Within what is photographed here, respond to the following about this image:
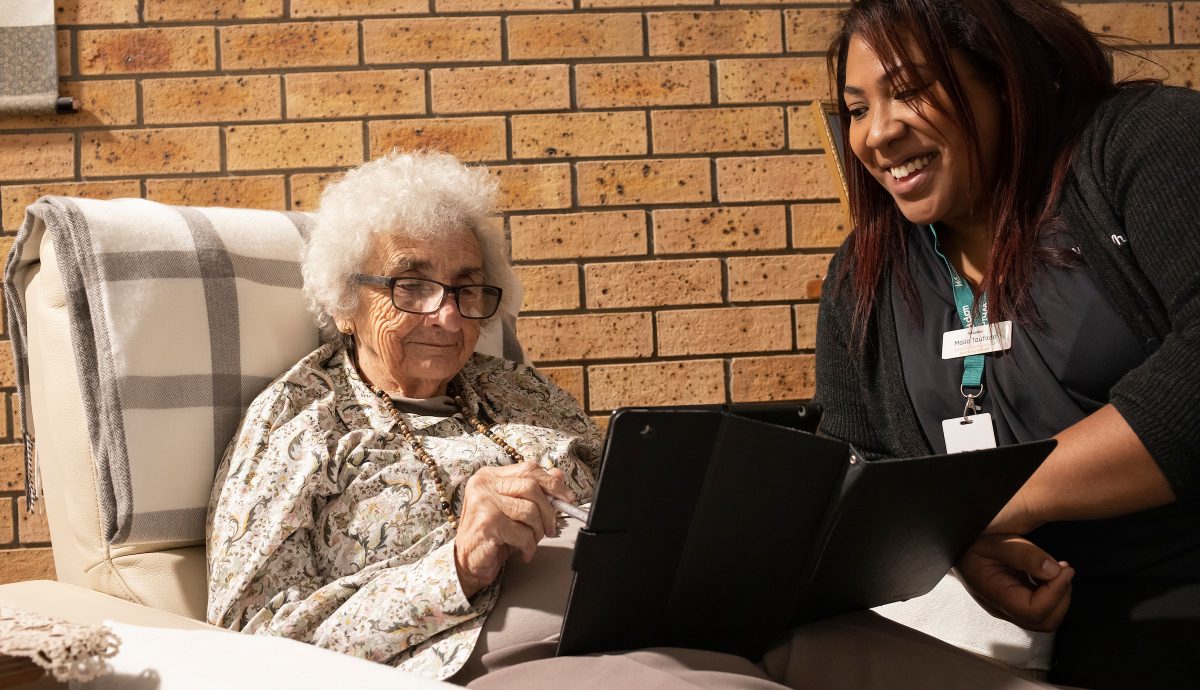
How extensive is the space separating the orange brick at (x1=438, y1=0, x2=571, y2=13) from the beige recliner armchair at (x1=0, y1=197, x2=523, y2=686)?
3.17ft

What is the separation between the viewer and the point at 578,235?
2305 millimetres

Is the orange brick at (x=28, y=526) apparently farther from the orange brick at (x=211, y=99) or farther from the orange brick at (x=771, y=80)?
the orange brick at (x=771, y=80)

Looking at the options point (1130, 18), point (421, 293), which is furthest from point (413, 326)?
point (1130, 18)

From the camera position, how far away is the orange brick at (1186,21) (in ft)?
7.83

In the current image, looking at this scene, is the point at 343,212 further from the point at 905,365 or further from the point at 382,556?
the point at 905,365

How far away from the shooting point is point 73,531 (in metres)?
1.45

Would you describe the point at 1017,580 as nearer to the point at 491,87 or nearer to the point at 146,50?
the point at 491,87

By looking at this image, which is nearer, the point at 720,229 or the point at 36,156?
the point at 36,156

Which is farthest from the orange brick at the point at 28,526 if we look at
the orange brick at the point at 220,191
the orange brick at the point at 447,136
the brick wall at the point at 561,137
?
the orange brick at the point at 447,136

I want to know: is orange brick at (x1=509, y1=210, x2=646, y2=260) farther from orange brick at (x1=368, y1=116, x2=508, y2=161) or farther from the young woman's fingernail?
the young woman's fingernail

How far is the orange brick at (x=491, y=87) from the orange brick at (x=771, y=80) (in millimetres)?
377

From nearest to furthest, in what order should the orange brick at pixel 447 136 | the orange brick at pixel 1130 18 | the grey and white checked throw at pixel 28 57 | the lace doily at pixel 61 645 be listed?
the lace doily at pixel 61 645 → the grey and white checked throw at pixel 28 57 → the orange brick at pixel 447 136 → the orange brick at pixel 1130 18

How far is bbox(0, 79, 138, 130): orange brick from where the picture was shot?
2207 millimetres

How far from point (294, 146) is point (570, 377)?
2.64ft
